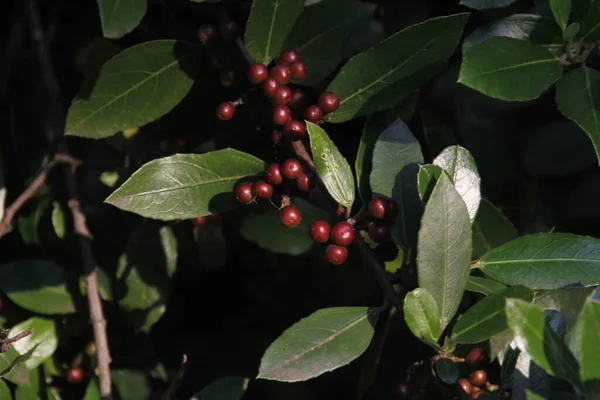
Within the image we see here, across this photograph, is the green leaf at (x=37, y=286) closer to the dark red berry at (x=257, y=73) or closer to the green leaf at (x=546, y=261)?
the dark red berry at (x=257, y=73)

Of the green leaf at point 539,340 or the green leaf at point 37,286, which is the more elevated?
the green leaf at point 539,340

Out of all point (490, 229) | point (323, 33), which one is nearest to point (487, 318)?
point (490, 229)

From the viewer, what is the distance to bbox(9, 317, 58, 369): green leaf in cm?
137

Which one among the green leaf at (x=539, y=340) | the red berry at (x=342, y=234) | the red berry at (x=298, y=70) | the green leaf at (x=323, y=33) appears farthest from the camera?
the green leaf at (x=323, y=33)

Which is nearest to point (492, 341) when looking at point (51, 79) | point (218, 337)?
point (218, 337)

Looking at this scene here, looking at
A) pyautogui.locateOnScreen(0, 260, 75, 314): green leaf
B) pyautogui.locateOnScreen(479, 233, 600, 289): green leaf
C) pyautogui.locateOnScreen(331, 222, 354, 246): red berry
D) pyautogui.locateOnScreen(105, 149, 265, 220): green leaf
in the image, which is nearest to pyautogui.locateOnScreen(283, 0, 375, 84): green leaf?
pyautogui.locateOnScreen(105, 149, 265, 220): green leaf

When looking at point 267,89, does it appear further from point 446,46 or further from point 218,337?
point 218,337

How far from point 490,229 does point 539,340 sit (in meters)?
0.49

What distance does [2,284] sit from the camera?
4.61ft

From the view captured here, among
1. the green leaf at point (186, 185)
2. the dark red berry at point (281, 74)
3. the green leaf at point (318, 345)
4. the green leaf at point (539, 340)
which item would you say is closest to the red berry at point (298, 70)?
the dark red berry at point (281, 74)

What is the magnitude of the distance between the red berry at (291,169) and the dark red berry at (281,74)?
0.40ft

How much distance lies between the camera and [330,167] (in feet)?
3.54

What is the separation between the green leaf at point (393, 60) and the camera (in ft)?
3.72

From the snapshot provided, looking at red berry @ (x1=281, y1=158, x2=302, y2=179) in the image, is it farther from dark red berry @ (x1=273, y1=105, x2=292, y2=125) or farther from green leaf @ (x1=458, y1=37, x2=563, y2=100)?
green leaf @ (x1=458, y1=37, x2=563, y2=100)
